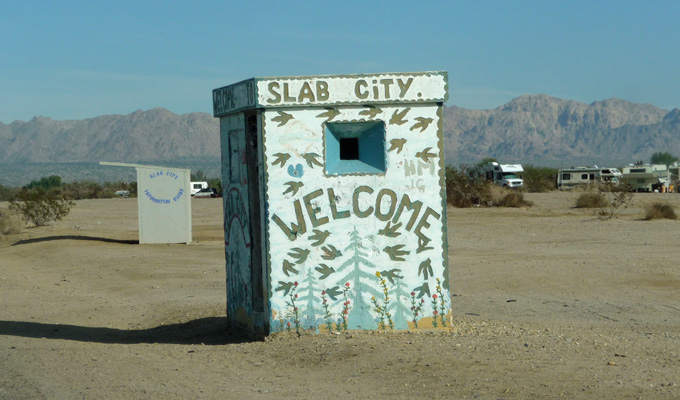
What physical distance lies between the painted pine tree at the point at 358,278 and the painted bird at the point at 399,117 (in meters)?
1.18

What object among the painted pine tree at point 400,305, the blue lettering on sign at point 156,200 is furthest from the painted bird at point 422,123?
the blue lettering on sign at point 156,200

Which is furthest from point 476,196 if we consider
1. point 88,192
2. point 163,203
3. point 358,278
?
point 88,192

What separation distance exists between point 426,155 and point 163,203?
14000 millimetres

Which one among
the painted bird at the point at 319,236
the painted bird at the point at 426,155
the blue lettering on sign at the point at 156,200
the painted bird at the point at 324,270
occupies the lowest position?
the painted bird at the point at 324,270

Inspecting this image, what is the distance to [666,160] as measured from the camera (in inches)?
5674

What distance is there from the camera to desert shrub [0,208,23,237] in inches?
1071

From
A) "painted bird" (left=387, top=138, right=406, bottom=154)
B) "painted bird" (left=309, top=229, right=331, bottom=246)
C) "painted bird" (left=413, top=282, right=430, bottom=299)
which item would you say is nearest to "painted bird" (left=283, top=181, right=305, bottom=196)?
"painted bird" (left=309, top=229, right=331, bottom=246)

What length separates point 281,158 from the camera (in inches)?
344

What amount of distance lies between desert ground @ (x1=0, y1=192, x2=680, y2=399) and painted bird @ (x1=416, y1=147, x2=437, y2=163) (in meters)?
1.80

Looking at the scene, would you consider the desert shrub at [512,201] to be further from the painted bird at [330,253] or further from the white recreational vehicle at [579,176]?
the painted bird at [330,253]

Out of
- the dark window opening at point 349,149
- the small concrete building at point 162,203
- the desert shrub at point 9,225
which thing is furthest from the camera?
the desert shrub at point 9,225

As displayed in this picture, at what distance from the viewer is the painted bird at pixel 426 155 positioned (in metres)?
8.95

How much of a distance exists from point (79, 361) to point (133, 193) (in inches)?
2436

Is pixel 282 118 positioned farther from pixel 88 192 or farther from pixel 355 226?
pixel 88 192
